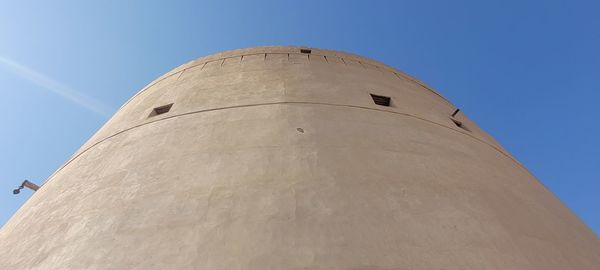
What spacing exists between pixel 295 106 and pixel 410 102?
6.17 feet

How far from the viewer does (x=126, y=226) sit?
135 inches

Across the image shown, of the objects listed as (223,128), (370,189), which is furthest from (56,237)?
(370,189)

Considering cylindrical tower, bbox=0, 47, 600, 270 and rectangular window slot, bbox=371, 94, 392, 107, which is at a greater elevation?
rectangular window slot, bbox=371, 94, 392, 107

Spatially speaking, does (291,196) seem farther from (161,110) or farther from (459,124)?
(459,124)

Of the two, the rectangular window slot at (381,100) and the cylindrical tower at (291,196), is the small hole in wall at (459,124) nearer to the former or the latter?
the cylindrical tower at (291,196)

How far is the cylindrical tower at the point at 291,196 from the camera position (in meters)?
3.11

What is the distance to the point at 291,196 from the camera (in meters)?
3.50

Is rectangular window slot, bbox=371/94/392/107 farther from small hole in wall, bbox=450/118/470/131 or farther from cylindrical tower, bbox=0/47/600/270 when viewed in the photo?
small hole in wall, bbox=450/118/470/131

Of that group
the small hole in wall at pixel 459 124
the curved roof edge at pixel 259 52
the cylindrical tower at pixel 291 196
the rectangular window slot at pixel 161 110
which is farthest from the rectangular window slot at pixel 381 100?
the rectangular window slot at pixel 161 110

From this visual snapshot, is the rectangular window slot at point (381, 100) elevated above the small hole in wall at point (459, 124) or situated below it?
above

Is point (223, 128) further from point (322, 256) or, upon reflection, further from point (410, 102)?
point (410, 102)

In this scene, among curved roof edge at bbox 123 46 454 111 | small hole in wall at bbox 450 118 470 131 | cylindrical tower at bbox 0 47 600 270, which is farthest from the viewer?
curved roof edge at bbox 123 46 454 111

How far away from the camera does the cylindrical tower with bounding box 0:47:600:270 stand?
3.11 m

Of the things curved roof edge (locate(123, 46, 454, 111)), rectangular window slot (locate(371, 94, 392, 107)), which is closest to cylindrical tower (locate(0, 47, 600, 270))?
rectangular window slot (locate(371, 94, 392, 107))
